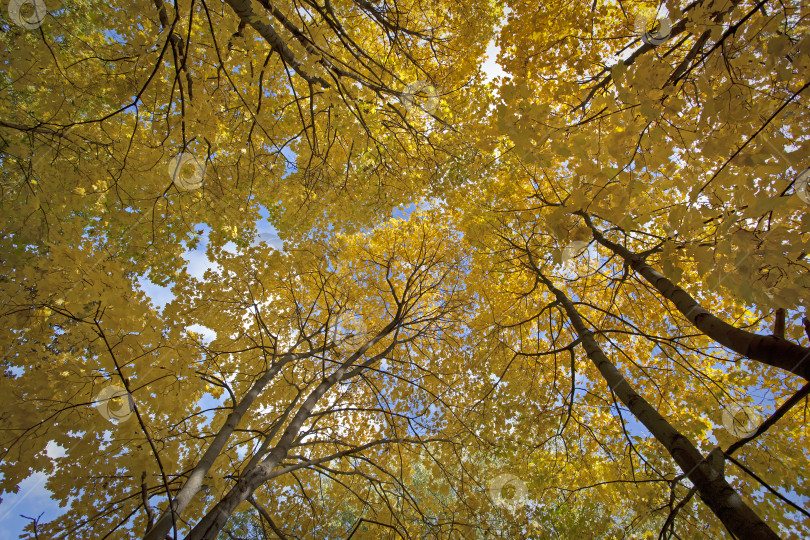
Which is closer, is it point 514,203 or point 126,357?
point 126,357

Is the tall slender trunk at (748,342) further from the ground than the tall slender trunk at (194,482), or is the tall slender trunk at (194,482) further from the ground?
the tall slender trunk at (194,482)

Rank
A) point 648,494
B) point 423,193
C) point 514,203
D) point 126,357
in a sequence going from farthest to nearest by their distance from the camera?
point 423,193 < point 514,203 < point 648,494 < point 126,357

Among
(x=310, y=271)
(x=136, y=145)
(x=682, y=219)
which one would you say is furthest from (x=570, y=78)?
(x=136, y=145)

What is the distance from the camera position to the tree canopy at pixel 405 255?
4.54 feet

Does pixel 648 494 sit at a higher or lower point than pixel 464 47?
lower

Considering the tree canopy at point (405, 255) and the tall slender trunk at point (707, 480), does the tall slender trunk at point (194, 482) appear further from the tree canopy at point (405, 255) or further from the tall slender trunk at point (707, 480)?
the tall slender trunk at point (707, 480)

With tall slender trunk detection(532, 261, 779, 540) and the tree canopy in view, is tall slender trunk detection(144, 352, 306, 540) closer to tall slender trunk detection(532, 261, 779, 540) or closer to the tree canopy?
the tree canopy

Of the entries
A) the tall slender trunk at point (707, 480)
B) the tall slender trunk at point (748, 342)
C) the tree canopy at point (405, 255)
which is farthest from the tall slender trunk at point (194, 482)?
the tall slender trunk at point (748, 342)

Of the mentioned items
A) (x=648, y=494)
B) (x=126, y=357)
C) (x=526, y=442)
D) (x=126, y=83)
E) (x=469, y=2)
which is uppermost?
(x=469, y=2)

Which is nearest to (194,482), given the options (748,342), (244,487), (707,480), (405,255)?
(244,487)

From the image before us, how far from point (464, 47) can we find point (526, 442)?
527 cm

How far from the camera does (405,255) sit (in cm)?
556

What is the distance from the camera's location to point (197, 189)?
10.7 feet

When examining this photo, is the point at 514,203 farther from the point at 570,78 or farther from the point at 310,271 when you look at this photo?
the point at 310,271
